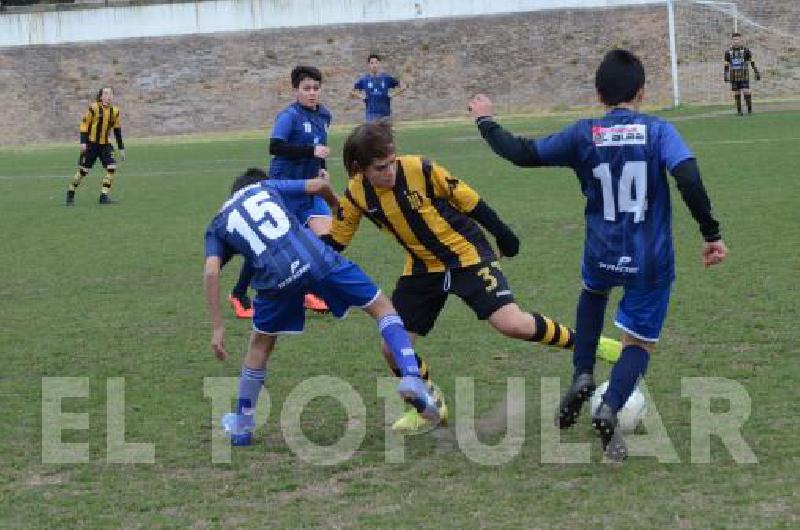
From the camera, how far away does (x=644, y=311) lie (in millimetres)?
5633

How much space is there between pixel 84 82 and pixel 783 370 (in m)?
37.0

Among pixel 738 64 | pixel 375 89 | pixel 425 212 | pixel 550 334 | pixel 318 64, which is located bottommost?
pixel 550 334

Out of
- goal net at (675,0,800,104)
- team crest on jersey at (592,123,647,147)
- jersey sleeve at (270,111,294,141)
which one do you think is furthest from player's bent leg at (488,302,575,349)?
goal net at (675,0,800,104)

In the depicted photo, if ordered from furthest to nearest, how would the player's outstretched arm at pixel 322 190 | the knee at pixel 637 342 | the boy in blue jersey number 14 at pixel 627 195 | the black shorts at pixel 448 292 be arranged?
the player's outstretched arm at pixel 322 190 → the black shorts at pixel 448 292 → the knee at pixel 637 342 → the boy in blue jersey number 14 at pixel 627 195

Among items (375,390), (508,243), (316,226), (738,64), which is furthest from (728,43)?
(508,243)

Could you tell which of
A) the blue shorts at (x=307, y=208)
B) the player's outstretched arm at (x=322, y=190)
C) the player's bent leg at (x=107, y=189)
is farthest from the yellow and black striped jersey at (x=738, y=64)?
the player's outstretched arm at (x=322, y=190)

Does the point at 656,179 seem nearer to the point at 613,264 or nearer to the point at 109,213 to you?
the point at 613,264

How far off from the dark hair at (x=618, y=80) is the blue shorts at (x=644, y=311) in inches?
32.2

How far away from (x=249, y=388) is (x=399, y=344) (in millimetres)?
835

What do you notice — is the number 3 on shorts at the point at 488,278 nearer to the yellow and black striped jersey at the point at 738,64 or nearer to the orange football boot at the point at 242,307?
the orange football boot at the point at 242,307

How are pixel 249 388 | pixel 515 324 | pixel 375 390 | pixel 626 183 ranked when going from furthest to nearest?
1. pixel 375 390
2. pixel 249 388
3. pixel 515 324
4. pixel 626 183

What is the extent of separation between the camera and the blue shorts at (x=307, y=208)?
31.3ft

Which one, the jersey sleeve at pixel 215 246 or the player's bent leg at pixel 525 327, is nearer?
the jersey sleeve at pixel 215 246

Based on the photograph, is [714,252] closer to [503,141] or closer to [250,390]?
[503,141]
